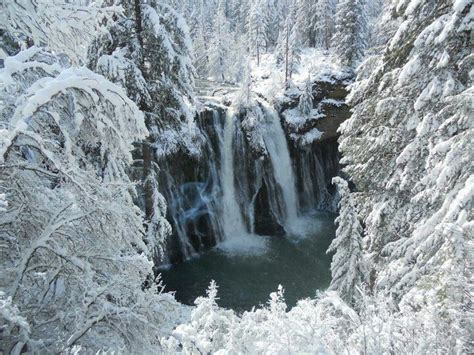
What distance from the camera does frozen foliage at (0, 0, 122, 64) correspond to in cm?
372

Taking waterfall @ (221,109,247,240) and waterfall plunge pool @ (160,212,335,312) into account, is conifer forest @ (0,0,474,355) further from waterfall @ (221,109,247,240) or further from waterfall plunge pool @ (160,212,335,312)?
waterfall @ (221,109,247,240)

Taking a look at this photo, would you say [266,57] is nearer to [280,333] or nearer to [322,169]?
[322,169]

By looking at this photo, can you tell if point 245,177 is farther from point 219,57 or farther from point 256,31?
Answer: point 256,31

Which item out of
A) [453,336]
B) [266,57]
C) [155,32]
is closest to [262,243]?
[155,32]

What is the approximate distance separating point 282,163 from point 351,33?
1799 cm

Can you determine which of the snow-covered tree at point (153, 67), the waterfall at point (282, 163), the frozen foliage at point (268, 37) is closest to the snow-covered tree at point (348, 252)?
the snow-covered tree at point (153, 67)

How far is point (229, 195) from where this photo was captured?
2348 centimetres

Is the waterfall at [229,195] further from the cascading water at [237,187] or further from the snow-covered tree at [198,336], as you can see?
the snow-covered tree at [198,336]

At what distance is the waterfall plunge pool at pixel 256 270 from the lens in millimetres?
17703

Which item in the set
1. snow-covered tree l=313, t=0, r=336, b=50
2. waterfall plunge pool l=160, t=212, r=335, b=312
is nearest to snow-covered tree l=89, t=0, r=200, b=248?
waterfall plunge pool l=160, t=212, r=335, b=312

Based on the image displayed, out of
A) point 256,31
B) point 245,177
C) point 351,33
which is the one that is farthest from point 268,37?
point 245,177

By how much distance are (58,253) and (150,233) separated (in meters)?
6.33

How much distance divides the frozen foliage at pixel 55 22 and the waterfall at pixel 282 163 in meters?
21.5

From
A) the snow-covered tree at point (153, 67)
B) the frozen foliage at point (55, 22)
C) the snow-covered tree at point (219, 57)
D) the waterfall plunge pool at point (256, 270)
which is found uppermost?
the snow-covered tree at point (219, 57)
